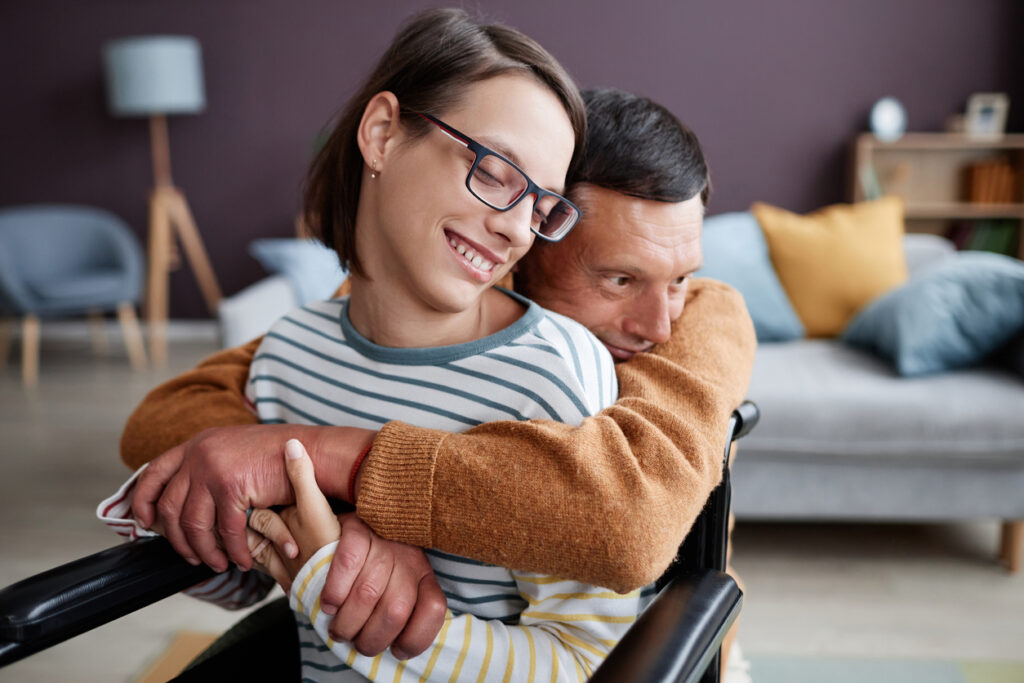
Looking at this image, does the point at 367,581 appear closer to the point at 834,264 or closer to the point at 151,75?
the point at 834,264

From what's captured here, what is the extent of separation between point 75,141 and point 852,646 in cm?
519

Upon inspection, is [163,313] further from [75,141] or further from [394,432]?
[394,432]

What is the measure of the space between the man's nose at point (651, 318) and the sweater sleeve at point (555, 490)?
6.7 inches

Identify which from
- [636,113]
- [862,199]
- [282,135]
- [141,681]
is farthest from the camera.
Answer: [282,135]

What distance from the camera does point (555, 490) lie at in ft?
2.26

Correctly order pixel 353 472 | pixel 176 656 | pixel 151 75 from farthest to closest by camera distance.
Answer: pixel 151 75, pixel 176 656, pixel 353 472

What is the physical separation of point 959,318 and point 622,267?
1887mm

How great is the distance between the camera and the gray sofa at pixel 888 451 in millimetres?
2281

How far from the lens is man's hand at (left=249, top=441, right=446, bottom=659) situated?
733 mm

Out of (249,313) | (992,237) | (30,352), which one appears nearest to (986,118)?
(992,237)

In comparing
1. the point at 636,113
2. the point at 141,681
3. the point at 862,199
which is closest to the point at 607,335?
the point at 636,113

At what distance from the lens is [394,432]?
29.3 inches

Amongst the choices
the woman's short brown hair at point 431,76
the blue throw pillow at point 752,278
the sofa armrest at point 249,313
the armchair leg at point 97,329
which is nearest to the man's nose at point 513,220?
the woman's short brown hair at point 431,76

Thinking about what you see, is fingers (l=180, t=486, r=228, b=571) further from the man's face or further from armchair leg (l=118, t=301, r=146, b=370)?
armchair leg (l=118, t=301, r=146, b=370)
